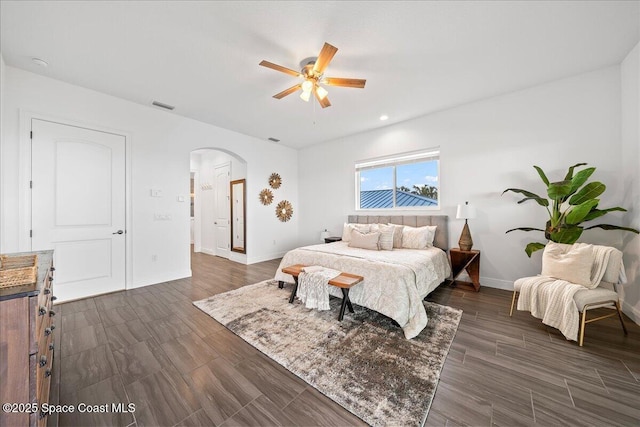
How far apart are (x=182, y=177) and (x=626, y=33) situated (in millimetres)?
6042

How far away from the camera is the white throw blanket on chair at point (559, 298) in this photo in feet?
7.08

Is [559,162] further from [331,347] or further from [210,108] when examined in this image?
[210,108]

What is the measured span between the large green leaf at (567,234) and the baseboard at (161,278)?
221 inches

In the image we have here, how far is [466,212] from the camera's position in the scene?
3.65m

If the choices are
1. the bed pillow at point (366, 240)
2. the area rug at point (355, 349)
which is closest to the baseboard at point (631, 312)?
the area rug at point (355, 349)

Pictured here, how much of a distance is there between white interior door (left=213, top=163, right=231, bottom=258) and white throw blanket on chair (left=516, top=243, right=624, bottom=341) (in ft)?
19.5

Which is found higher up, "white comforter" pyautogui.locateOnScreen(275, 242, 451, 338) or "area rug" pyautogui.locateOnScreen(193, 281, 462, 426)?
"white comforter" pyautogui.locateOnScreen(275, 242, 451, 338)

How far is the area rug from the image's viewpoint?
1541 millimetres

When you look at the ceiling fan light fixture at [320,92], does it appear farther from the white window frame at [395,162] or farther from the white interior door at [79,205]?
the white interior door at [79,205]

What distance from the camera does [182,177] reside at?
170 inches

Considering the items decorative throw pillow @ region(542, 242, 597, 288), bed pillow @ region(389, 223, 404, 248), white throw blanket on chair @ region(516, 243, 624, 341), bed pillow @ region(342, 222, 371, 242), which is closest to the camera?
white throw blanket on chair @ region(516, 243, 624, 341)

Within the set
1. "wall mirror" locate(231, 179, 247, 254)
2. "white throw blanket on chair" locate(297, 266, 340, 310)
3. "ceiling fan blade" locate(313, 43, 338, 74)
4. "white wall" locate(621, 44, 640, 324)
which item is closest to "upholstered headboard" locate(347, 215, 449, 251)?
"white wall" locate(621, 44, 640, 324)

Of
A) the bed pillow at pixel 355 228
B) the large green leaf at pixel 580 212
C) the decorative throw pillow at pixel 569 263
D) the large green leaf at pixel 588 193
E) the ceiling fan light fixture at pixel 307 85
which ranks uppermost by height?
the ceiling fan light fixture at pixel 307 85

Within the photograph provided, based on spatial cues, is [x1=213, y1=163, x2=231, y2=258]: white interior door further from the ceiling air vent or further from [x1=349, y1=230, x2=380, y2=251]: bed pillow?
[x1=349, y1=230, x2=380, y2=251]: bed pillow
